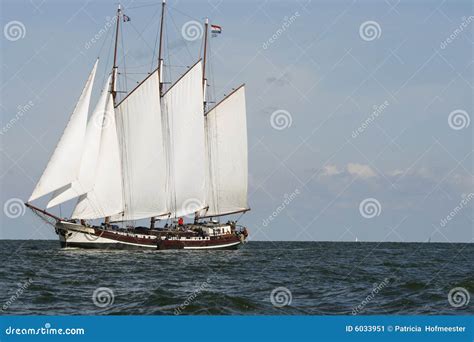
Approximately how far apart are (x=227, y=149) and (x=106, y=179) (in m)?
15.6

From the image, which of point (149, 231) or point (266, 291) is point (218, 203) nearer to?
point (149, 231)

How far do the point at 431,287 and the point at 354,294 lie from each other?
6.66 meters

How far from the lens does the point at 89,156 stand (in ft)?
253

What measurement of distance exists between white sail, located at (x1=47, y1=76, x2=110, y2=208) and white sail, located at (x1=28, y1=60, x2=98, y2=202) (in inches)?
62.5

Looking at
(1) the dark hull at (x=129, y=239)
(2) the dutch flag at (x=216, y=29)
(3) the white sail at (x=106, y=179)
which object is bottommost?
(1) the dark hull at (x=129, y=239)
